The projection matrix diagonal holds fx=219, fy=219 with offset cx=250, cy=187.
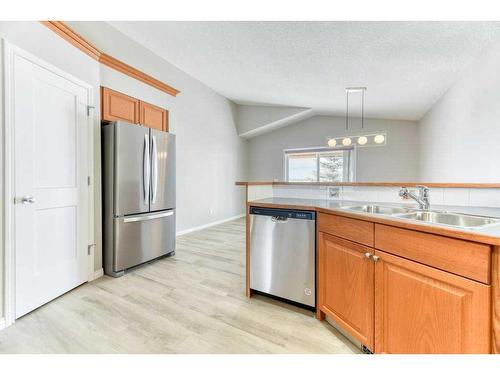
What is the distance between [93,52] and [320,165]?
556 cm

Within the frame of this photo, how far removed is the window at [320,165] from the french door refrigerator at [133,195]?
176 inches

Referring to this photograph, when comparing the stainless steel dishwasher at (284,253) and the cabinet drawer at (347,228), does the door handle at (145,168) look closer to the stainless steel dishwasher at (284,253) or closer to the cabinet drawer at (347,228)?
the stainless steel dishwasher at (284,253)

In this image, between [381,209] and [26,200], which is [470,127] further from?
[26,200]

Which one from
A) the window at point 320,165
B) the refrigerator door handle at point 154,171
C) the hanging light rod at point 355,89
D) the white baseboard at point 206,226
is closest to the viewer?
the refrigerator door handle at point 154,171

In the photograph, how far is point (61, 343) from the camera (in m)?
1.38

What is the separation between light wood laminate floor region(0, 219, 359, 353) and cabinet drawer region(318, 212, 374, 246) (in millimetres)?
688

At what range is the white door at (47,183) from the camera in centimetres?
164

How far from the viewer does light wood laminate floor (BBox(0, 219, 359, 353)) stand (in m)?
1.36

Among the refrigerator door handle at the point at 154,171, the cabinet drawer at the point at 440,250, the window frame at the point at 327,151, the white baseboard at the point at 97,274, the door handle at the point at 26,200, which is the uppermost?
the window frame at the point at 327,151

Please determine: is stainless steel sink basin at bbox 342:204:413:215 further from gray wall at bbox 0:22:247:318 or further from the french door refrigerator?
gray wall at bbox 0:22:247:318

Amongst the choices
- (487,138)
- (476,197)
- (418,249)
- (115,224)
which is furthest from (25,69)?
(487,138)

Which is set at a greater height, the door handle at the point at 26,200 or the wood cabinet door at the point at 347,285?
the door handle at the point at 26,200

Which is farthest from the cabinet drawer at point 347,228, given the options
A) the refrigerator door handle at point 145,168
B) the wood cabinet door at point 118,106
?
the wood cabinet door at point 118,106

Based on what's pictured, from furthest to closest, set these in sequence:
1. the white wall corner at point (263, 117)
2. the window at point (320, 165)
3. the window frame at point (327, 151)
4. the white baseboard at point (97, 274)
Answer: the window at point (320, 165) → the window frame at point (327, 151) → the white wall corner at point (263, 117) → the white baseboard at point (97, 274)
